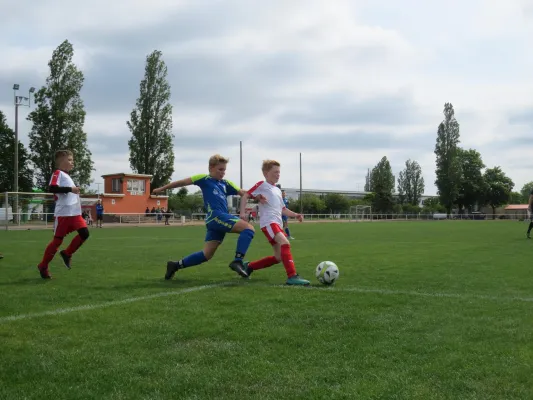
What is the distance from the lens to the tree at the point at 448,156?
8288 centimetres

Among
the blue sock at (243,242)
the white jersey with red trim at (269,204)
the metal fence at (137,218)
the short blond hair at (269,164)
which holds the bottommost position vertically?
the metal fence at (137,218)

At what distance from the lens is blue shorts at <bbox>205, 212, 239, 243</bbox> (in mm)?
7473

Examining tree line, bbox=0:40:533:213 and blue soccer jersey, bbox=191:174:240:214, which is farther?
tree line, bbox=0:40:533:213

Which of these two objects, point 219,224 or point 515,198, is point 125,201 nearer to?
point 219,224

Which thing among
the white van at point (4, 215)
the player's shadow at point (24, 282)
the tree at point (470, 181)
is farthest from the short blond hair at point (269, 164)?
the tree at point (470, 181)

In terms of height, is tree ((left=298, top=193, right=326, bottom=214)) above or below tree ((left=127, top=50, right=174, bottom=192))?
below

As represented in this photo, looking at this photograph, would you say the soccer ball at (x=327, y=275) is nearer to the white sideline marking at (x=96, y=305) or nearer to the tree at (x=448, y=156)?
the white sideline marking at (x=96, y=305)

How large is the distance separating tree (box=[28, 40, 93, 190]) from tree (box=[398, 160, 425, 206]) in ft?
280

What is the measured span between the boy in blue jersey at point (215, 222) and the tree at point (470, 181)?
87.1 metres

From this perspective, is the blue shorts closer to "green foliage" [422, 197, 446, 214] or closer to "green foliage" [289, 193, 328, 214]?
"green foliage" [289, 193, 328, 214]

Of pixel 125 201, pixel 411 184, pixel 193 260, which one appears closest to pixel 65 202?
pixel 193 260

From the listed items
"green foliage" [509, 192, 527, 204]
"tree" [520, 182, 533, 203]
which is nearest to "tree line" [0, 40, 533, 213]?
"green foliage" [509, 192, 527, 204]

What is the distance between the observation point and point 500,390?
2.87m

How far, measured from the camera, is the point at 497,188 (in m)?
94.6
